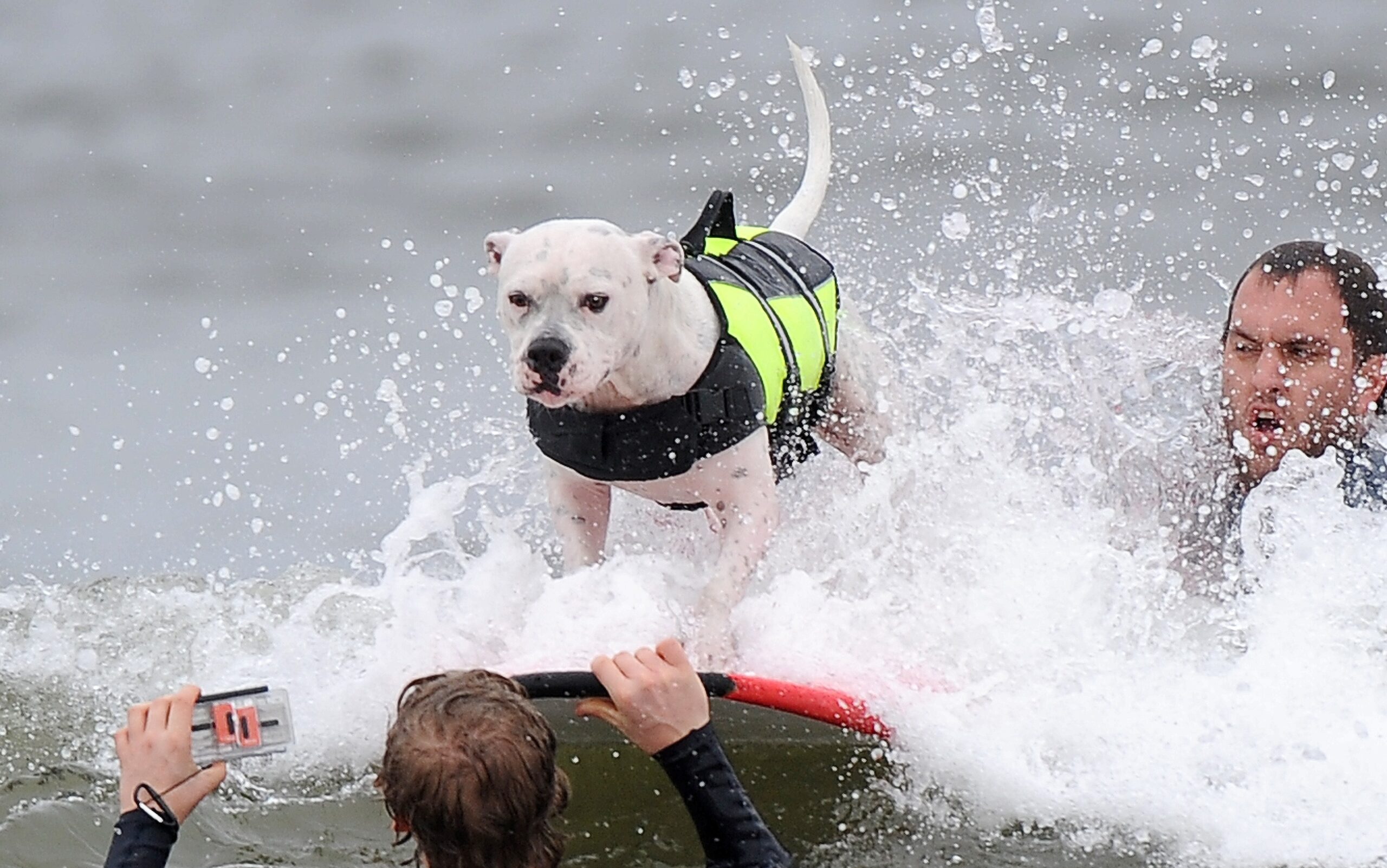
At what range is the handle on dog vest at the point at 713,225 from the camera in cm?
457

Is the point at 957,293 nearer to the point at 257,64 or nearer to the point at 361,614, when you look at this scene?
the point at 361,614

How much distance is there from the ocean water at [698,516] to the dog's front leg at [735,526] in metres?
0.08

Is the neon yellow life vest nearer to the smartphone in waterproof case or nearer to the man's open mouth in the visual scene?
the man's open mouth

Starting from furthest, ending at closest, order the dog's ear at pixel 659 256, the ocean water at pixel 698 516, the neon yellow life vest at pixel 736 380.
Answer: the neon yellow life vest at pixel 736 380 < the dog's ear at pixel 659 256 < the ocean water at pixel 698 516

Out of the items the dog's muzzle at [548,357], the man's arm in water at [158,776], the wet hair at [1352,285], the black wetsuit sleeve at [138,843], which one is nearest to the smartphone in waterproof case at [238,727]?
the man's arm in water at [158,776]

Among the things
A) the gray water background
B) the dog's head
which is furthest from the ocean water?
the dog's head

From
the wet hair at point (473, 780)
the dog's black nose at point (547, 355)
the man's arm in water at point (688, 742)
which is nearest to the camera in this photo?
the wet hair at point (473, 780)

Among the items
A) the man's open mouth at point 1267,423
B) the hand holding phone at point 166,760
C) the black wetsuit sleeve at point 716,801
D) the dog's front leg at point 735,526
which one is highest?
the man's open mouth at point 1267,423

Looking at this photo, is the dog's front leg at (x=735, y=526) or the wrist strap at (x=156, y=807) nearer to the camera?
the wrist strap at (x=156, y=807)

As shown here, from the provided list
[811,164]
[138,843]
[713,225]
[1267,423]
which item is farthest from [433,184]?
[138,843]

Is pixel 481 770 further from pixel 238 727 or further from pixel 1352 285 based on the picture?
pixel 1352 285

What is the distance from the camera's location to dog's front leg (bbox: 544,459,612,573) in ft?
14.3

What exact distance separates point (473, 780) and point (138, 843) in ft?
1.68

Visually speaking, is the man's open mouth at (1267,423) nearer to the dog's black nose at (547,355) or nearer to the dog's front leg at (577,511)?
the dog's front leg at (577,511)
